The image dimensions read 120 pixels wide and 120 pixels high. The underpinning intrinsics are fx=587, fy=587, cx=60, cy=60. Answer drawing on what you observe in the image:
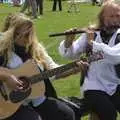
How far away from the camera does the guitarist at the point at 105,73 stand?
18.0 feet

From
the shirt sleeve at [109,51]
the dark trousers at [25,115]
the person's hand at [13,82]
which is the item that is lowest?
the dark trousers at [25,115]

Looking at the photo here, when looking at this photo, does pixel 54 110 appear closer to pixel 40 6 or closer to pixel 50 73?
pixel 50 73

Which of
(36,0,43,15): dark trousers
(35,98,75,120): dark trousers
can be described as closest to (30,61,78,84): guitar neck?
(35,98,75,120): dark trousers

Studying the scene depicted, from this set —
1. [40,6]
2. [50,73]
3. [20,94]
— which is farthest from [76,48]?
[40,6]

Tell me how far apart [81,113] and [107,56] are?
660 millimetres

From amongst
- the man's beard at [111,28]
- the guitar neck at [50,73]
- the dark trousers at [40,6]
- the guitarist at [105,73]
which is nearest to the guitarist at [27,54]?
the guitar neck at [50,73]

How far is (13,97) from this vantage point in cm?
529

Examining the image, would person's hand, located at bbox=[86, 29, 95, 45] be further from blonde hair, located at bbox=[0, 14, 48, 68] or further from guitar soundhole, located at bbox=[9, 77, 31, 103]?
guitar soundhole, located at bbox=[9, 77, 31, 103]

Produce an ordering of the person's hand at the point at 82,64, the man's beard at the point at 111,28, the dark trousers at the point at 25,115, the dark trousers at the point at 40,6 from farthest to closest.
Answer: the dark trousers at the point at 40,6 < the man's beard at the point at 111,28 < the person's hand at the point at 82,64 < the dark trousers at the point at 25,115

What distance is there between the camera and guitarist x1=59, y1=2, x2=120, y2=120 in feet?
18.0

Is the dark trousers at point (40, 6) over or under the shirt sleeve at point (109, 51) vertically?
under

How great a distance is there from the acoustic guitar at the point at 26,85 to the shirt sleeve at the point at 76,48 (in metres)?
0.37

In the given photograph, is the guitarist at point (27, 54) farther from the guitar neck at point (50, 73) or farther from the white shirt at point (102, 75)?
the white shirt at point (102, 75)

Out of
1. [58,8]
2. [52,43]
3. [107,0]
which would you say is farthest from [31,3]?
[107,0]
